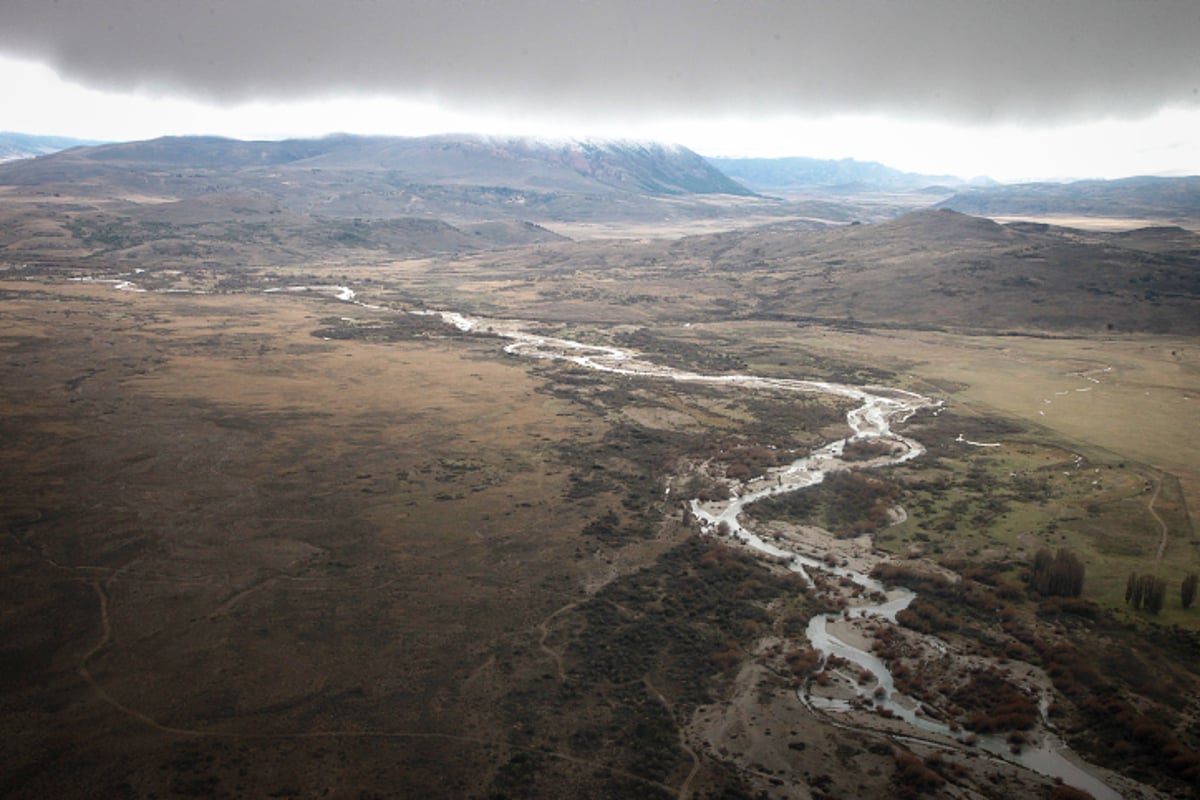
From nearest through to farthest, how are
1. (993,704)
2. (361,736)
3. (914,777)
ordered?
(914,777) < (361,736) < (993,704)

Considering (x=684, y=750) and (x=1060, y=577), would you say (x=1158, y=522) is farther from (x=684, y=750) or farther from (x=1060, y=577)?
(x=684, y=750)

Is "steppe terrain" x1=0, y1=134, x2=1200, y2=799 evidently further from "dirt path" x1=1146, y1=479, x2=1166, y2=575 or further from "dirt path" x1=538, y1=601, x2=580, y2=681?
"dirt path" x1=1146, y1=479, x2=1166, y2=575

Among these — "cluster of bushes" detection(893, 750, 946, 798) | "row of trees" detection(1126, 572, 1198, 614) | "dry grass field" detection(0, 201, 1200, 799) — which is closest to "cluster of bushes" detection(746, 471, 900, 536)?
"dry grass field" detection(0, 201, 1200, 799)

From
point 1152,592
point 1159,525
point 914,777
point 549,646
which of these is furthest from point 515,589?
point 1159,525

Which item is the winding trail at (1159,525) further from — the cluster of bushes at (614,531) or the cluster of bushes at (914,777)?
the cluster of bushes at (614,531)

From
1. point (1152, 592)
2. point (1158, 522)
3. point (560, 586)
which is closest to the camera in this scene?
point (1152, 592)
